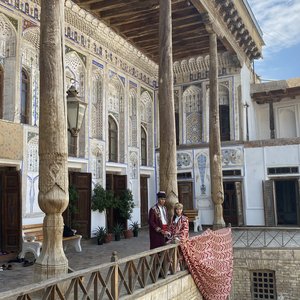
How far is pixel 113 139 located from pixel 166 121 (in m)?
6.11

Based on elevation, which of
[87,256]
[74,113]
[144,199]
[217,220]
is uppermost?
[74,113]

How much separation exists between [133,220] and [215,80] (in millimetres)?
5685

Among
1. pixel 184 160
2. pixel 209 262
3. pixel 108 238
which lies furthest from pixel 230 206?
pixel 209 262

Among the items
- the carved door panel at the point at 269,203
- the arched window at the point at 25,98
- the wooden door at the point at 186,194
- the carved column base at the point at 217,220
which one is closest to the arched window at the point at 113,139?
the wooden door at the point at 186,194

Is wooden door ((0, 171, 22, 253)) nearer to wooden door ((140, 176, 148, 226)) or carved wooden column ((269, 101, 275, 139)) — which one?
wooden door ((140, 176, 148, 226))

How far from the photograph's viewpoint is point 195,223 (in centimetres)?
1419

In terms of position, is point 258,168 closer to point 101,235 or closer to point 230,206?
point 230,206

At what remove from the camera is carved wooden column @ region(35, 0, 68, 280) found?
15.2 ft

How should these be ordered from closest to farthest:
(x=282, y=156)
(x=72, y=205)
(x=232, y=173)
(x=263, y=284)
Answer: (x=263, y=284) → (x=72, y=205) → (x=282, y=156) → (x=232, y=173)

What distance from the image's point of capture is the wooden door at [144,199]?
49.0 feet

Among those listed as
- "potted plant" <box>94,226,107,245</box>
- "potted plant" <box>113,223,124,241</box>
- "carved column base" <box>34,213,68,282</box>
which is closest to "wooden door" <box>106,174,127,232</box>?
"potted plant" <box>113,223,124,241</box>

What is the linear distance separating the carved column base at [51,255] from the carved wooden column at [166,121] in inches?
121

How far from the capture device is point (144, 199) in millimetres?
15188

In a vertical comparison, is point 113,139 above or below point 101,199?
above
